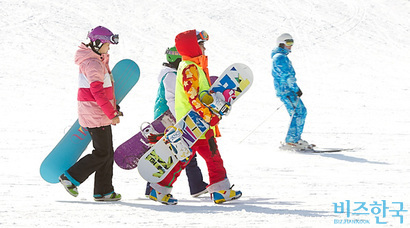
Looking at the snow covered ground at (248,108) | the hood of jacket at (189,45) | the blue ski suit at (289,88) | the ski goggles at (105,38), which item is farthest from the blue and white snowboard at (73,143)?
the blue ski suit at (289,88)

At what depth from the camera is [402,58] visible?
19.7 m

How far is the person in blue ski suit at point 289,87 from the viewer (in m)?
8.36

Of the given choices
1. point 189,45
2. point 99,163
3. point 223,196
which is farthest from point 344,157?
point 99,163

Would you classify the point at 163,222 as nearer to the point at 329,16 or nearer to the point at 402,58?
the point at 402,58

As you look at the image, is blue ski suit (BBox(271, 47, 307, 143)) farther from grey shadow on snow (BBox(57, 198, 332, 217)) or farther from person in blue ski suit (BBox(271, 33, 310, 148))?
grey shadow on snow (BBox(57, 198, 332, 217))

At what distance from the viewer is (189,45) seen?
5.25 metres

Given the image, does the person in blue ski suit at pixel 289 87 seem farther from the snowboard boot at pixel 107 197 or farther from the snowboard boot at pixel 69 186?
the snowboard boot at pixel 69 186

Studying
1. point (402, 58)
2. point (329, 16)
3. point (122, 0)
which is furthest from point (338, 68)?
point (122, 0)

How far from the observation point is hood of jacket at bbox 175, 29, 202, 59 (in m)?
5.25

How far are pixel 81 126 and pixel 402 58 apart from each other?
15.9 m

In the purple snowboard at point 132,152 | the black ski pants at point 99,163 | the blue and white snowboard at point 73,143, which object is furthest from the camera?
the purple snowboard at point 132,152

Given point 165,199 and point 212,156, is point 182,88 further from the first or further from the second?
point 165,199

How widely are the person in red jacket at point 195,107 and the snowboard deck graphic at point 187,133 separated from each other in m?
0.07

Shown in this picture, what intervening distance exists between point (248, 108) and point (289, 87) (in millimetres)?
4289
